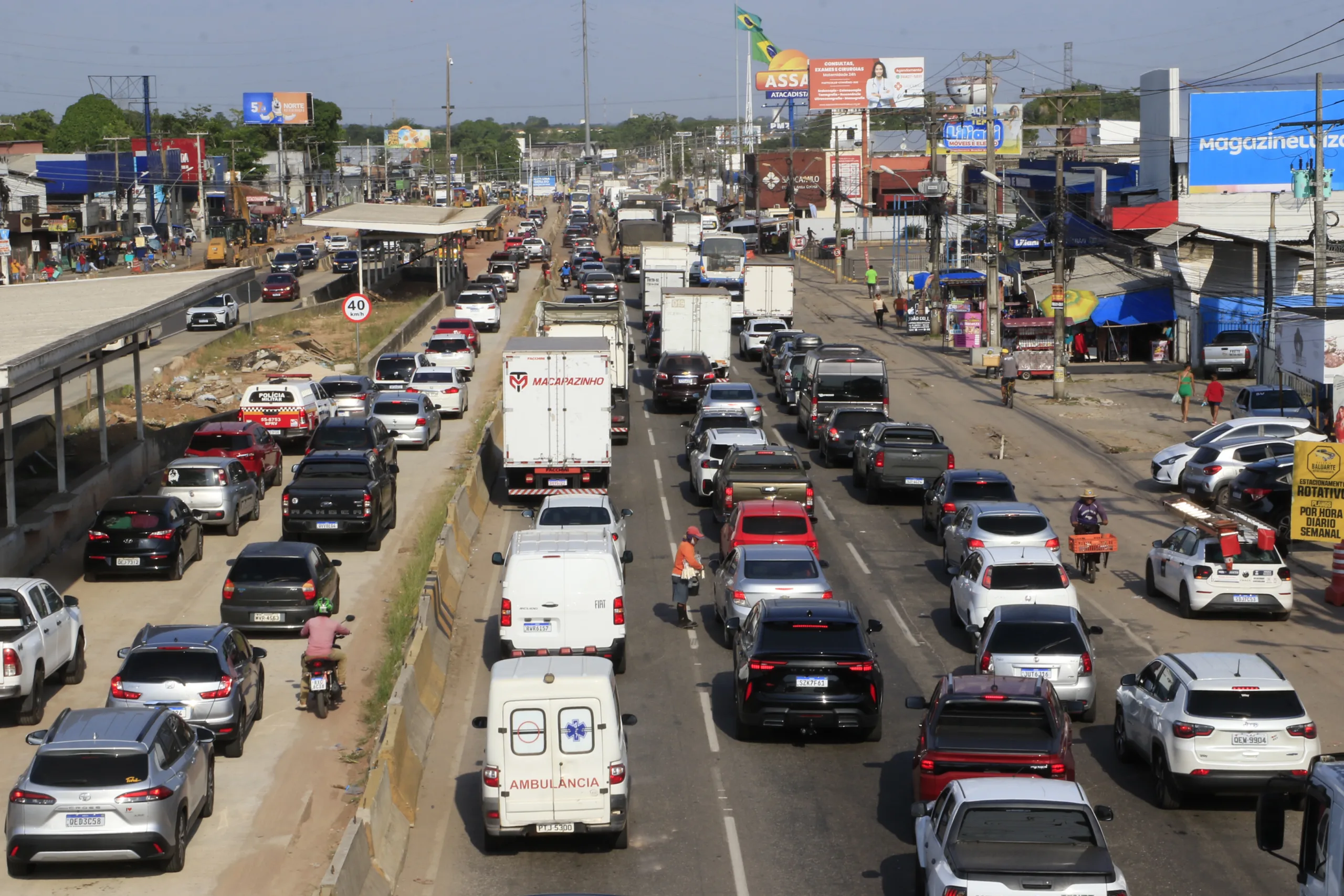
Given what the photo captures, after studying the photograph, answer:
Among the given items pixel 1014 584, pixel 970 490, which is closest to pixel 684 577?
pixel 1014 584

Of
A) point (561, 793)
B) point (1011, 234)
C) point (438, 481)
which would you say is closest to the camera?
point (561, 793)

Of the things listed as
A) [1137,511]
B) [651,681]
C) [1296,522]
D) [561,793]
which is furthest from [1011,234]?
[561,793]

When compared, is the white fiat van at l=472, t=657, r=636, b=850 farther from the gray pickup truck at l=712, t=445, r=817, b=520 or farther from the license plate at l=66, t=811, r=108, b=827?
the gray pickup truck at l=712, t=445, r=817, b=520

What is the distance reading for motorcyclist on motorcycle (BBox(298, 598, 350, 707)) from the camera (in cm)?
1958

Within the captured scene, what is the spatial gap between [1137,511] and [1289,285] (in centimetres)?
2468

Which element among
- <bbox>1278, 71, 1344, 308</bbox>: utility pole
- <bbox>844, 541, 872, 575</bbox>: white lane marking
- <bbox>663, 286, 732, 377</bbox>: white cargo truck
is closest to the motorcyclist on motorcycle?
<bbox>844, 541, 872, 575</bbox>: white lane marking

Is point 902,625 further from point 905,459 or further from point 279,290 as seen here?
point 279,290

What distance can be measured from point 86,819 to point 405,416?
2536 centimetres

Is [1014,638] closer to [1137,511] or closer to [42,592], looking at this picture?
[42,592]

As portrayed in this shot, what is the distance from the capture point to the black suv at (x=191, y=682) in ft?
58.3

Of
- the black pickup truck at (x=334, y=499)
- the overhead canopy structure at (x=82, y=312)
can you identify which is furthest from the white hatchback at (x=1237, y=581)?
the overhead canopy structure at (x=82, y=312)

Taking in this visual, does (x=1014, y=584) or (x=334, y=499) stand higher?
(x=334, y=499)

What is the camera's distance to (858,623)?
17.9 meters

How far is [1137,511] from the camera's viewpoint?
1297 inches
